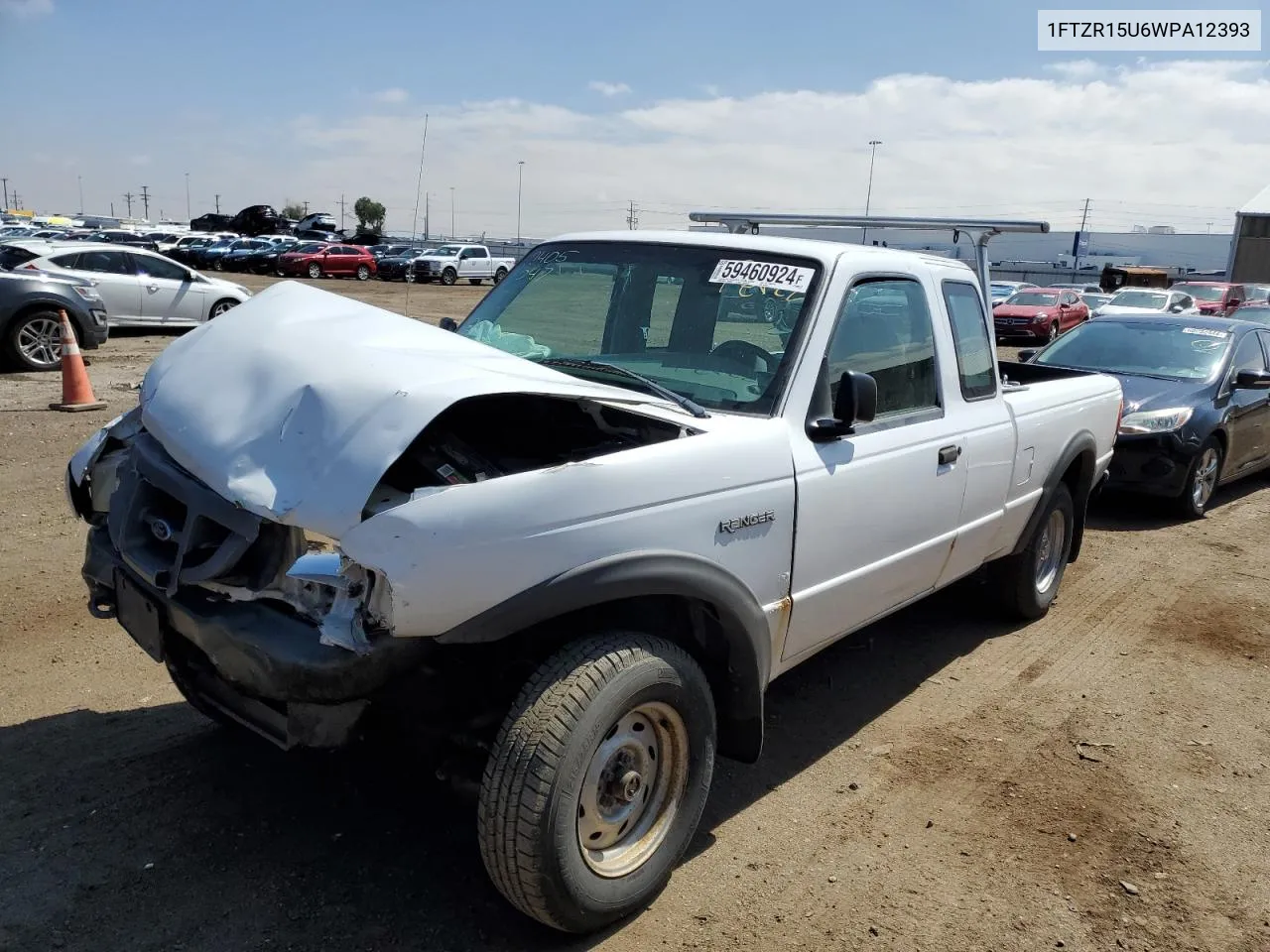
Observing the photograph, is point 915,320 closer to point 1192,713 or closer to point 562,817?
point 1192,713

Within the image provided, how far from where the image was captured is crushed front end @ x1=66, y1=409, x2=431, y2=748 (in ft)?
8.27

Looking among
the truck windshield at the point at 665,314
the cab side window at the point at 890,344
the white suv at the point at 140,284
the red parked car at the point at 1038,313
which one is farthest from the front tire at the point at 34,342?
the red parked car at the point at 1038,313

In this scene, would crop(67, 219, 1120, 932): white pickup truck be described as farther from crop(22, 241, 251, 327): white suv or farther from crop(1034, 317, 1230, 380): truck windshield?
crop(22, 241, 251, 327): white suv

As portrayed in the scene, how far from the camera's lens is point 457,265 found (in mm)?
43938

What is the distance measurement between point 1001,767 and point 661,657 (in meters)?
1.96

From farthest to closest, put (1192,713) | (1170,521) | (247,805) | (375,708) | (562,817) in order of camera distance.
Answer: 1. (1170,521)
2. (1192,713)
3. (247,805)
4. (375,708)
5. (562,817)

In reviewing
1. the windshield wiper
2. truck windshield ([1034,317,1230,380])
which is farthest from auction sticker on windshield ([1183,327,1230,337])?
the windshield wiper

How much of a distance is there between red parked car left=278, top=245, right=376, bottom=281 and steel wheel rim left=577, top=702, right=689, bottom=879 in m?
40.9

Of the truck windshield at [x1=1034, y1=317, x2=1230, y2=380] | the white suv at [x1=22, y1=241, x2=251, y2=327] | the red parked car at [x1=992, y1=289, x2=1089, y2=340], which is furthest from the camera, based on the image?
the red parked car at [x1=992, y1=289, x2=1089, y2=340]

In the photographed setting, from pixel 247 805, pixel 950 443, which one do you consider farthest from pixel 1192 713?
pixel 247 805

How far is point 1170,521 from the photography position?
842 centimetres

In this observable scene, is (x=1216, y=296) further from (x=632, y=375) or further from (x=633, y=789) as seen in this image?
(x=633, y=789)

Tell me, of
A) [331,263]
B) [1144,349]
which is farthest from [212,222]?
[1144,349]

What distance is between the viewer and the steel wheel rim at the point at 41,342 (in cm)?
1224
